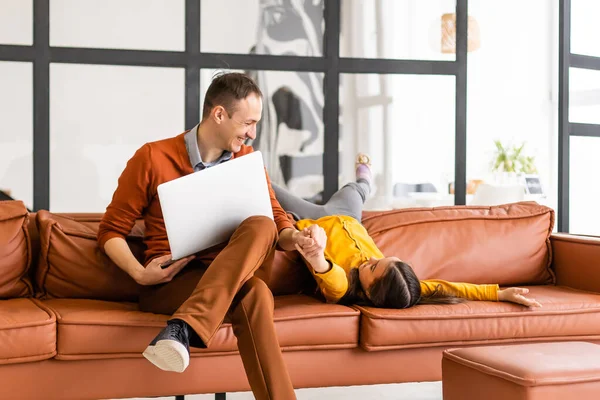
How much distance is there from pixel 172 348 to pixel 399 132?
226cm

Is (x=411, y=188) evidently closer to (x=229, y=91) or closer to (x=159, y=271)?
(x=229, y=91)

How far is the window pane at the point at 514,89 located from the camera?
727cm

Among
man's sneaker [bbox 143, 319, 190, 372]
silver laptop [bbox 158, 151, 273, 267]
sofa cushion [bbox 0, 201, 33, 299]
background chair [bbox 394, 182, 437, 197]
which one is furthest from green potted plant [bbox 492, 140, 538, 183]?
man's sneaker [bbox 143, 319, 190, 372]

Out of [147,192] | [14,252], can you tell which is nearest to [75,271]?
[14,252]

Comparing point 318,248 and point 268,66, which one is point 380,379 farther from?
point 268,66

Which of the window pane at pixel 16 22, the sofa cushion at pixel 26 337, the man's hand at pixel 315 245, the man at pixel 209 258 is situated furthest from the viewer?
the window pane at pixel 16 22

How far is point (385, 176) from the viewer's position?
3869 mm

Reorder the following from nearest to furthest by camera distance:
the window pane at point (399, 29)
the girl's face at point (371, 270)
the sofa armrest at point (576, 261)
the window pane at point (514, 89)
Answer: the girl's face at point (371, 270) → the sofa armrest at point (576, 261) → the window pane at point (399, 29) → the window pane at point (514, 89)

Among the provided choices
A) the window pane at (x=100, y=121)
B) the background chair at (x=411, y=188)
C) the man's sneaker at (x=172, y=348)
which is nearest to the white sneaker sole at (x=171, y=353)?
the man's sneaker at (x=172, y=348)

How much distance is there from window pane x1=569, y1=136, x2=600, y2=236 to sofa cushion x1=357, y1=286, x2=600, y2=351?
1.60 m

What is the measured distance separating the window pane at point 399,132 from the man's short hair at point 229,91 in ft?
4.34

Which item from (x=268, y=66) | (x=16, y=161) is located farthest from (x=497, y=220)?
(x=16, y=161)

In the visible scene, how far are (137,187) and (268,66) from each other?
4.41 ft

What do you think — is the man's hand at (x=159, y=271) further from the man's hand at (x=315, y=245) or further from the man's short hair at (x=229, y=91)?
the man's short hair at (x=229, y=91)
